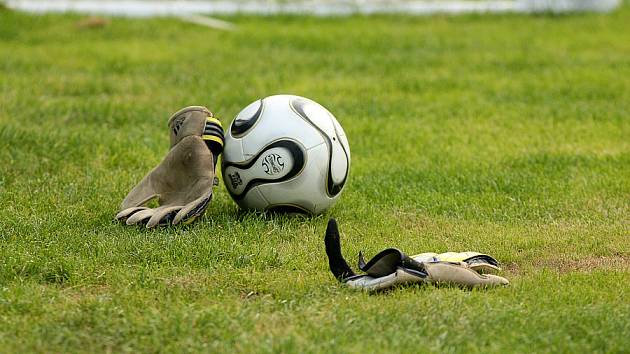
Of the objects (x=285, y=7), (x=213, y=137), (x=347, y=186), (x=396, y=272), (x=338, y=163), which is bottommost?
A: (x=347, y=186)

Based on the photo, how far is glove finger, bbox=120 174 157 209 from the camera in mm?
6555

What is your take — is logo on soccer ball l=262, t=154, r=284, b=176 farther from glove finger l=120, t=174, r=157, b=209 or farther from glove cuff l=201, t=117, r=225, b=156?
glove finger l=120, t=174, r=157, b=209

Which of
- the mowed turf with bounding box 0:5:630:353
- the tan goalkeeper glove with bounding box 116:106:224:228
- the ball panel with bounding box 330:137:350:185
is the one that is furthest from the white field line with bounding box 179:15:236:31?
the ball panel with bounding box 330:137:350:185

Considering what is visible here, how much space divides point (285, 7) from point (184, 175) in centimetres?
837

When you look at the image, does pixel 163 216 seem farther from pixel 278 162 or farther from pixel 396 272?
pixel 396 272

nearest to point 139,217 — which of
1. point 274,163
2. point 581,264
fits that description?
point 274,163

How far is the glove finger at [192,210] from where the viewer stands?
6.22m

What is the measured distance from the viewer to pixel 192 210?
6.27 m

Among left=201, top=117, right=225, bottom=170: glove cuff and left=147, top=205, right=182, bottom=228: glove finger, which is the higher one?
left=201, top=117, right=225, bottom=170: glove cuff

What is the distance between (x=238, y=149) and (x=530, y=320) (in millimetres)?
2348

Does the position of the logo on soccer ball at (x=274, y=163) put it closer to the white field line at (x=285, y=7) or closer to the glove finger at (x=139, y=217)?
the glove finger at (x=139, y=217)

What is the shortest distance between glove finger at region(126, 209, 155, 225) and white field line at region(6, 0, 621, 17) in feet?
26.6

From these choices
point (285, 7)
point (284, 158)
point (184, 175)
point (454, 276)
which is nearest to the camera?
point (454, 276)

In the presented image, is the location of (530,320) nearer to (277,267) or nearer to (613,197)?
(277,267)
